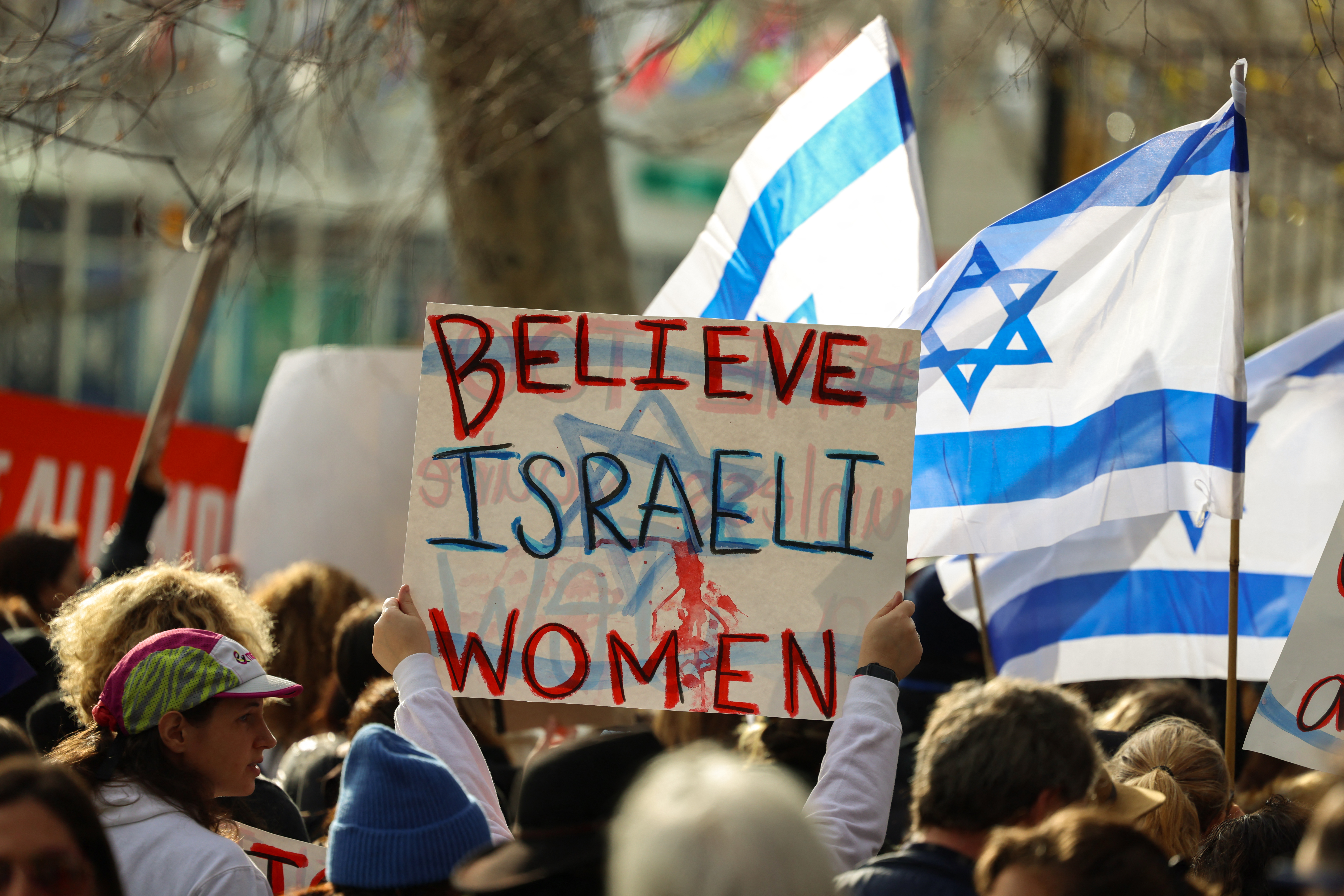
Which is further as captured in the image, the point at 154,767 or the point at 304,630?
the point at 304,630

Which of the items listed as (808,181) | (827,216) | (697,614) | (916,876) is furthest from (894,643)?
(808,181)

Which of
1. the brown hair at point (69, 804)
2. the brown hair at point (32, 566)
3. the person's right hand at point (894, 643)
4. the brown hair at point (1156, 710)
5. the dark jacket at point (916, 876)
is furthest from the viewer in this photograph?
the brown hair at point (32, 566)

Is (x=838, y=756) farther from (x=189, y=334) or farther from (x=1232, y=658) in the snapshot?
(x=189, y=334)

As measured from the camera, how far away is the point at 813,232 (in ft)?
13.5

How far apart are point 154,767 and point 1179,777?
2.04m

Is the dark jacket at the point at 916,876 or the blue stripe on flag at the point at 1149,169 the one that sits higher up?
the blue stripe on flag at the point at 1149,169

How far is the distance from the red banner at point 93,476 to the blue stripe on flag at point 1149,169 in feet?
14.8

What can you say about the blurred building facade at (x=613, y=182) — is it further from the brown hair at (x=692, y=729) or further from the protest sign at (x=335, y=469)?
the brown hair at (x=692, y=729)

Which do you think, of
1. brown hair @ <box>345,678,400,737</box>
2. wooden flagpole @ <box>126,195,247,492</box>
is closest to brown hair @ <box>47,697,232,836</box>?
brown hair @ <box>345,678,400,737</box>

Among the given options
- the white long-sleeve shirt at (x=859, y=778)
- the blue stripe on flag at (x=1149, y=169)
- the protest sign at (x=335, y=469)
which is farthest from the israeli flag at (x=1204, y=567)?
the protest sign at (x=335, y=469)

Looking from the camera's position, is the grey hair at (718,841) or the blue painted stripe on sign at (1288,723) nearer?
the grey hair at (718,841)

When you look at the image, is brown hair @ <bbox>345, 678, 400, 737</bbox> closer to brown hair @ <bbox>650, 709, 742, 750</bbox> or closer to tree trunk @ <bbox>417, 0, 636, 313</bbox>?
brown hair @ <bbox>650, 709, 742, 750</bbox>

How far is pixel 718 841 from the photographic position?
1586 mm

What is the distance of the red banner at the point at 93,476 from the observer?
21.4 ft
